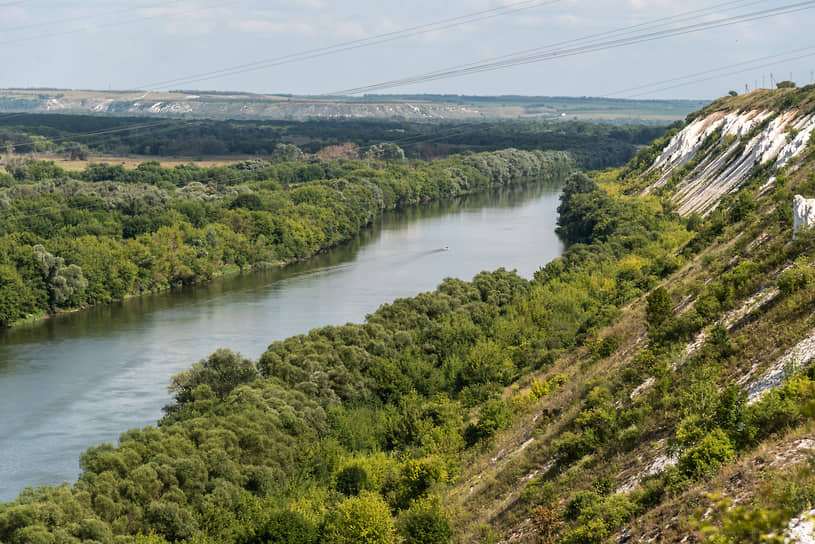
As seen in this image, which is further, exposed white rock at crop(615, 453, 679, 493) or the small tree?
the small tree

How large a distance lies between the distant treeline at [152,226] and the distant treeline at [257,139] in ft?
131

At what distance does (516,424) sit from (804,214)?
8116 mm

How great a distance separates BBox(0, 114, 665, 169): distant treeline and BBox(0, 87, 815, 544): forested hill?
9429 cm

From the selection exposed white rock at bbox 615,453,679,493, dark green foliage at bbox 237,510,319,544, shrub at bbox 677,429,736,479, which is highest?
shrub at bbox 677,429,736,479

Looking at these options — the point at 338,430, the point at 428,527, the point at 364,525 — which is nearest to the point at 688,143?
the point at 338,430

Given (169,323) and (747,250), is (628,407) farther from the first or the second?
(169,323)

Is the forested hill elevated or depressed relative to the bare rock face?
depressed

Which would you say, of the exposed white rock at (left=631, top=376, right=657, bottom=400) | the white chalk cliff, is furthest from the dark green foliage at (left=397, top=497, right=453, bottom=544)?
the white chalk cliff

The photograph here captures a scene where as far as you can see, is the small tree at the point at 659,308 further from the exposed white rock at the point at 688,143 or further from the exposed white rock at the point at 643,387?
Answer: the exposed white rock at the point at 688,143

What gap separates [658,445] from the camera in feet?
42.7

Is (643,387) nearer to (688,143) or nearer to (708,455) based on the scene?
(708,455)

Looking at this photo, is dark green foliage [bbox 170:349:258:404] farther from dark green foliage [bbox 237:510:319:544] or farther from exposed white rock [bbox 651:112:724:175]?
exposed white rock [bbox 651:112:724:175]

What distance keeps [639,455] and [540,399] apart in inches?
327

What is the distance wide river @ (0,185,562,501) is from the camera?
27.7 m
